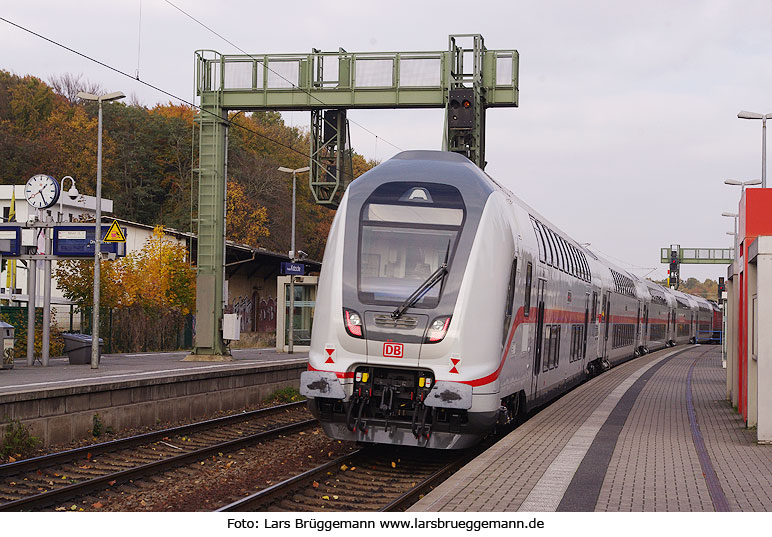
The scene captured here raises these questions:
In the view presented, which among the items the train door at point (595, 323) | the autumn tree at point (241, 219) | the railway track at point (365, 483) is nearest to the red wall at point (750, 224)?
Answer: the railway track at point (365, 483)

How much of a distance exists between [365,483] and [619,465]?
2.91 m

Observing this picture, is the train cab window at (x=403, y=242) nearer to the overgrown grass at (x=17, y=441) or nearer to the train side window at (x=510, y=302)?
the train side window at (x=510, y=302)

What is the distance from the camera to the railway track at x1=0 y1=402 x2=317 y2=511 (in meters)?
10.5

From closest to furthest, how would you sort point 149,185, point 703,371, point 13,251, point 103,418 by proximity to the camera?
1. point 103,418
2. point 13,251
3. point 703,371
4. point 149,185

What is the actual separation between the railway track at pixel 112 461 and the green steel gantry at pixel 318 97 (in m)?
10.1

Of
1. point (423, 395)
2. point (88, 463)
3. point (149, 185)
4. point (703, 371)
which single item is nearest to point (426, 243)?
point (423, 395)

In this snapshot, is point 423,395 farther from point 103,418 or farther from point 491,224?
point 103,418

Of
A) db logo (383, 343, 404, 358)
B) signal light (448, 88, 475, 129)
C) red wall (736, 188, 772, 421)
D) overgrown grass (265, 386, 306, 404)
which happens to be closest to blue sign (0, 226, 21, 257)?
overgrown grass (265, 386, 306, 404)

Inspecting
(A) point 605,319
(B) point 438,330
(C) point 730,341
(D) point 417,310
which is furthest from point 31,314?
(A) point 605,319

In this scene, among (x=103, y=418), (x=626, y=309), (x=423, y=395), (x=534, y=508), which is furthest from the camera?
(x=626, y=309)

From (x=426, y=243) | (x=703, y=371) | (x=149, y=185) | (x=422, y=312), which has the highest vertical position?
(x=149, y=185)

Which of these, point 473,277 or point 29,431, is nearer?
point 473,277

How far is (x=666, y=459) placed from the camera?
455 inches

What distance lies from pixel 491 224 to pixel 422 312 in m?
1.43
